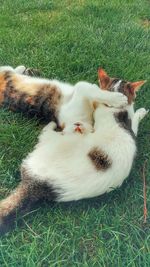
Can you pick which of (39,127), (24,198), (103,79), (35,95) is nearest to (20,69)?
(35,95)

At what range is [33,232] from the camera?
3.21 meters

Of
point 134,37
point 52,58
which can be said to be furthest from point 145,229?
point 134,37

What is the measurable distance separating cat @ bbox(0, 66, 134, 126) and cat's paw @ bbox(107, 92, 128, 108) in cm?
36

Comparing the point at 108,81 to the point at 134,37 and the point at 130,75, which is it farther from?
the point at 134,37

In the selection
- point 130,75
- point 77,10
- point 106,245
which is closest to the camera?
point 106,245

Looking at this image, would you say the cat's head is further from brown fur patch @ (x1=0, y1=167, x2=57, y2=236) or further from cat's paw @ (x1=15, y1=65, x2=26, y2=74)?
brown fur patch @ (x1=0, y1=167, x2=57, y2=236)

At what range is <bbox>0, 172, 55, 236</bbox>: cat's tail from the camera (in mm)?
3162

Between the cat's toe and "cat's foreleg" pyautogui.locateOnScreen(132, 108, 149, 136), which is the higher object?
the cat's toe

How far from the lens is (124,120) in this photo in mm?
3748

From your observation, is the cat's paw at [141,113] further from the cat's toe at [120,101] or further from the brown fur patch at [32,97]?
the brown fur patch at [32,97]

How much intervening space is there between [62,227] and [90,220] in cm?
18

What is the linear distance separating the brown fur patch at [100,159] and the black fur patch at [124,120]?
1.24 feet

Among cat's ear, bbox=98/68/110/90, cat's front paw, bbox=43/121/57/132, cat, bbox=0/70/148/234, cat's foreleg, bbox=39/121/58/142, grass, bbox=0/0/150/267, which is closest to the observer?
grass, bbox=0/0/150/267

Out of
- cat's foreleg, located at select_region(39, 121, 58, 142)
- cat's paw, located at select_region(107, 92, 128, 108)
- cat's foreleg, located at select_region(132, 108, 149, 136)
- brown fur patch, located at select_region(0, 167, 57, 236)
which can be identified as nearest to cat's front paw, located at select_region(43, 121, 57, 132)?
cat's foreleg, located at select_region(39, 121, 58, 142)
